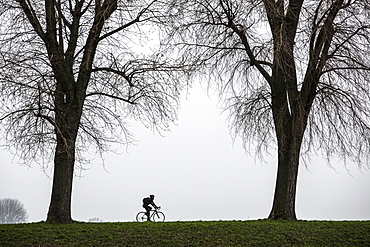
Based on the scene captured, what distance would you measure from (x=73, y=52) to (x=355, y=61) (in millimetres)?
8276

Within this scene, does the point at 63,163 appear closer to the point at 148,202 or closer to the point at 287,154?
the point at 148,202

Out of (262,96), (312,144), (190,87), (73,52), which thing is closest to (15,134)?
(73,52)

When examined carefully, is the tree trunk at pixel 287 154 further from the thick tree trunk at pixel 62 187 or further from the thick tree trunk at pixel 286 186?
the thick tree trunk at pixel 62 187

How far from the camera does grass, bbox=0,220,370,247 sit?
11141 millimetres

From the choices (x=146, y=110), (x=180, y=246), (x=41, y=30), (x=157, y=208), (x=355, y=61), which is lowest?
(x=180, y=246)

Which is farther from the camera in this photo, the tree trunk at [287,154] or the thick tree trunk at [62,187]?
the tree trunk at [287,154]

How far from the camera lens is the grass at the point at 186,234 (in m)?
11.1

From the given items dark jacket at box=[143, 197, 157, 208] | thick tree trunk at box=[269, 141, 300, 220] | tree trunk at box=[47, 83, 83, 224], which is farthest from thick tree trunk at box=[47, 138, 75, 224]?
thick tree trunk at box=[269, 141, 300, 220]

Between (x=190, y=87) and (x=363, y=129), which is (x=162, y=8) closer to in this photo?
(x=190, y=87)

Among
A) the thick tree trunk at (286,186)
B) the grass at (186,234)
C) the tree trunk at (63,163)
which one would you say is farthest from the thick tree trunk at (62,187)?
the thick tree trunk at (286,186)

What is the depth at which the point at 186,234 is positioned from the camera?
1176 cm

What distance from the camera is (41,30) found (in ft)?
45.4

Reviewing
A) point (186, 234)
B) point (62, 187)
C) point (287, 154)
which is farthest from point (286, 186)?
point (62, 187)

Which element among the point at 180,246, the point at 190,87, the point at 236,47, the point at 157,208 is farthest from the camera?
the point at 157,208
